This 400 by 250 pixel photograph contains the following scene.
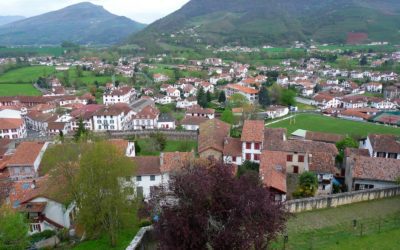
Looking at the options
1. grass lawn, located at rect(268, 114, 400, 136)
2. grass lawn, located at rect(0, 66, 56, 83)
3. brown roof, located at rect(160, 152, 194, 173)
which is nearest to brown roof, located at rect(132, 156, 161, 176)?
brown roof, located at rect(160, 152, 194, 173)

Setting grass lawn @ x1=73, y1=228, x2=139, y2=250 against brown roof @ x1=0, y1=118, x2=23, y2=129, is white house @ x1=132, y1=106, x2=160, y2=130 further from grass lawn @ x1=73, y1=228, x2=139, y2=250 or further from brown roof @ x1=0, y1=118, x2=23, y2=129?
grass lawn @ x1=73, y1=228, x2=139, y2=250

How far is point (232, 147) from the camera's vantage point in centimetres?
4188

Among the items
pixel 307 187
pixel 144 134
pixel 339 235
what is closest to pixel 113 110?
pixel 144 134

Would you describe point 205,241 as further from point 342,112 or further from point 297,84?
point 297,84

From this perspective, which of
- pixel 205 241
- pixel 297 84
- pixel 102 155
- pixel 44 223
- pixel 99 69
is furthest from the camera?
pixel 99 69

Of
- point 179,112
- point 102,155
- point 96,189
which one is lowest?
point 179,112

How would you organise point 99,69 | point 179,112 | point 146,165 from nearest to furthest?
point 146,165, point 179,112, point 99,69

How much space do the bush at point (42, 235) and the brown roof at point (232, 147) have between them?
67.0 ft

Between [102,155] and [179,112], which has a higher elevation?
[102,155]

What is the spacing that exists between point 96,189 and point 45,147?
21.0m

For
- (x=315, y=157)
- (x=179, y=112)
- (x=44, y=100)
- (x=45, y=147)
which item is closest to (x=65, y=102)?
(x=44, y=100)

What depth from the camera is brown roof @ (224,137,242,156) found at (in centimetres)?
4075

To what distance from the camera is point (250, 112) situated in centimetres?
7350

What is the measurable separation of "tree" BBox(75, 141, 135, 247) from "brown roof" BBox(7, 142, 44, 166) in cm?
1741
